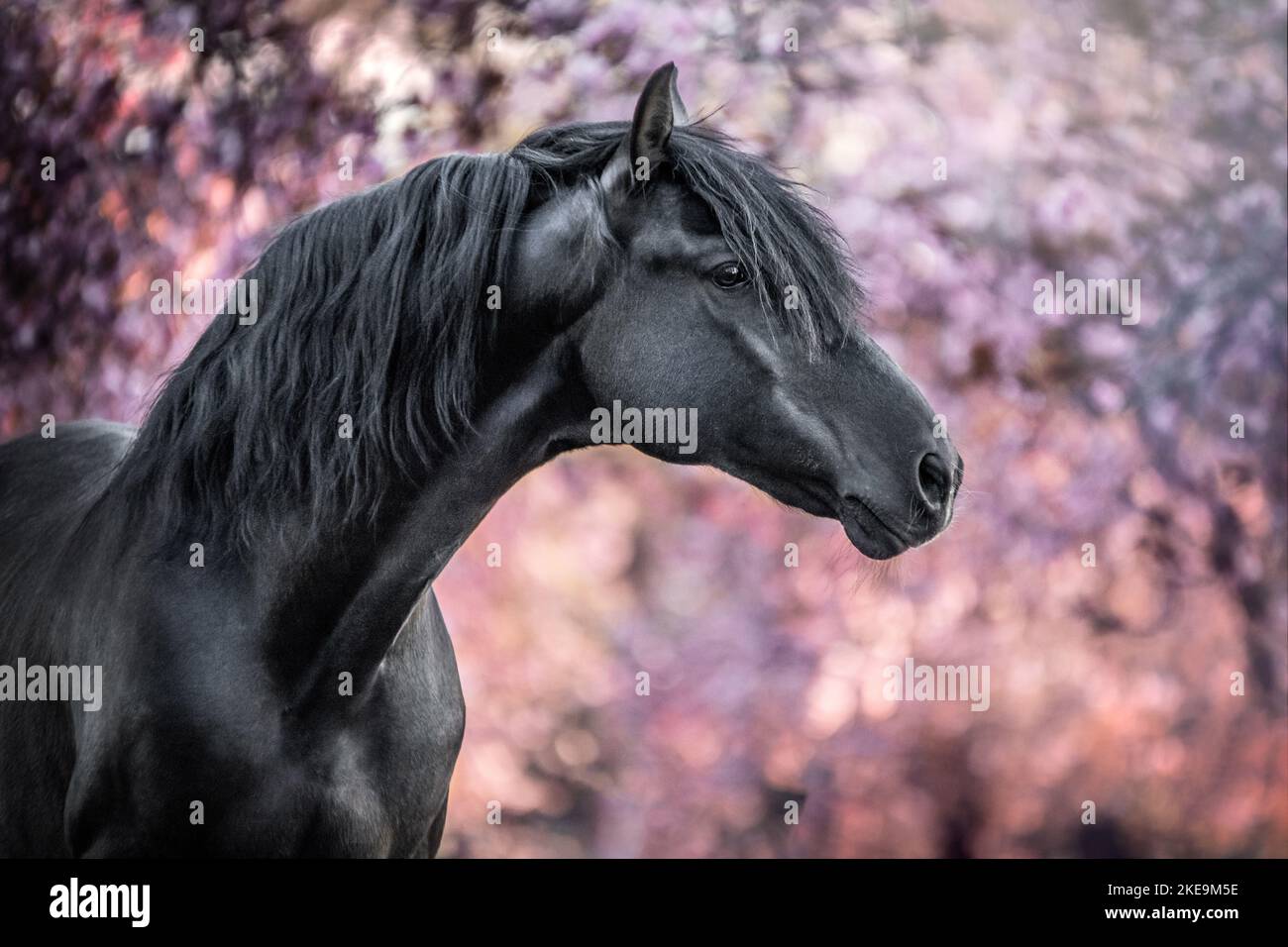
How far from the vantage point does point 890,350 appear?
4.19 m

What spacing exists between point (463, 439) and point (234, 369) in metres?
0.38

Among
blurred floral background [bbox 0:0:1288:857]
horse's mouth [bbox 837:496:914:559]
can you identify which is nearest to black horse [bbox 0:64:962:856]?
horse's mouth [bbox 837:496:914:559]

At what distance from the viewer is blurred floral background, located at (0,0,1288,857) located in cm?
411

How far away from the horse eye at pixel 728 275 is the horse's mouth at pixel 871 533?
341 millimetres

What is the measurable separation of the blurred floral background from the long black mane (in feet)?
7.58

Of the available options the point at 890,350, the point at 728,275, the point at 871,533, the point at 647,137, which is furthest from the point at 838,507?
the point at 890,350

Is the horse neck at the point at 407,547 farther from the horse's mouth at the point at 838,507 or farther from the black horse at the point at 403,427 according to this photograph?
the horse's mouth at the point at 838,507

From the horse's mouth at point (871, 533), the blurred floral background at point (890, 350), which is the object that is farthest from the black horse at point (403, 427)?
the blurred floral background at point (890, 350)

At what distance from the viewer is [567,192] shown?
5.98ft

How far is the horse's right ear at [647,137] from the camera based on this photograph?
1.70 metres

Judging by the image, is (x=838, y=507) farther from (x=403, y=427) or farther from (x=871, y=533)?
(x=403, y=427)

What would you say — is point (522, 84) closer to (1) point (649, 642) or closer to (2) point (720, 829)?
(1) point (649, 642)

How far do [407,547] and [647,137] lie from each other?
2.24 feet
